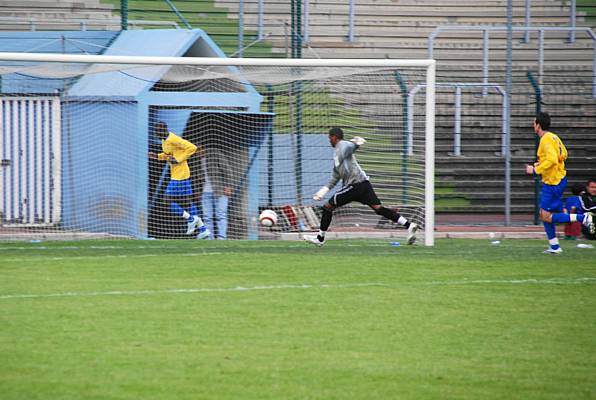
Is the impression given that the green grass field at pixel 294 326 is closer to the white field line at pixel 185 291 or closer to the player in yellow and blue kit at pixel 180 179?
the white field line at pixel 185 291

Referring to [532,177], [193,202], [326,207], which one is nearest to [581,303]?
[326,207]

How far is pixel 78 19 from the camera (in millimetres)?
21844

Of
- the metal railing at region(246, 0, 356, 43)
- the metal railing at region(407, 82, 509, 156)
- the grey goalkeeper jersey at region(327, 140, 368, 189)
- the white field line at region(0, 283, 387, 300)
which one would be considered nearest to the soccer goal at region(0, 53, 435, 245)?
the metal railing at region(407, 82, 509, 156)

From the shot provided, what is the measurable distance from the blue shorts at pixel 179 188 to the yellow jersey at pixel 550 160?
18.1 ft

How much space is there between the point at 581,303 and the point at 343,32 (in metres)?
14.5

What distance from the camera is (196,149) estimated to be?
1598cm

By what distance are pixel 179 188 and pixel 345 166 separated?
2999 millimetres

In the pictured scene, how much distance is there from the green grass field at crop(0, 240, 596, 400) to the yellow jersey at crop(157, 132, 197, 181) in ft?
9.35

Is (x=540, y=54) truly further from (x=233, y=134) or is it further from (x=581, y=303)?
(x=581, y=303)

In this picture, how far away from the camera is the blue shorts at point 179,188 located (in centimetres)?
1591

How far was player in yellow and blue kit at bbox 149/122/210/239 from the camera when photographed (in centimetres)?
1581

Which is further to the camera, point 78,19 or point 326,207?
point 78,19

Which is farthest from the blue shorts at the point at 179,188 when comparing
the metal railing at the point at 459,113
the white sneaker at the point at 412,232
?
the metal railing at the point at 459,113

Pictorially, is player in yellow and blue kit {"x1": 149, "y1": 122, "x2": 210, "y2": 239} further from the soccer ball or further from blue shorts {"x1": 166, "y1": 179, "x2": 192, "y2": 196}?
the soccer ball
